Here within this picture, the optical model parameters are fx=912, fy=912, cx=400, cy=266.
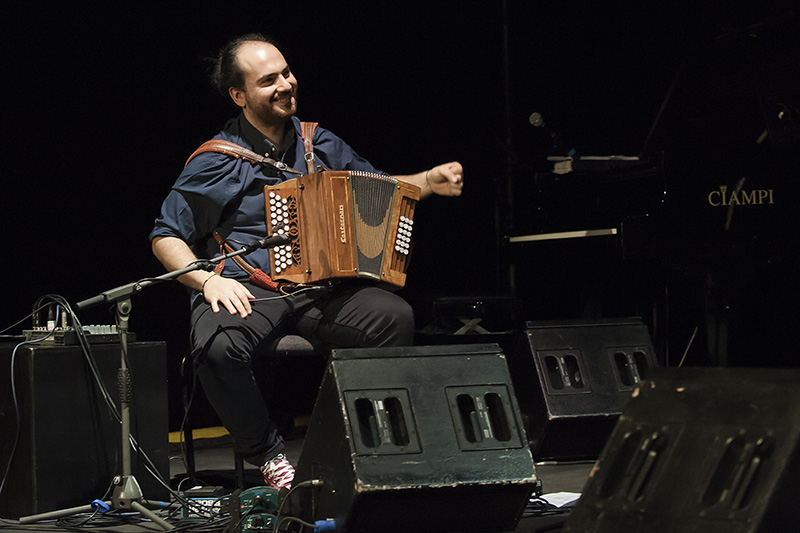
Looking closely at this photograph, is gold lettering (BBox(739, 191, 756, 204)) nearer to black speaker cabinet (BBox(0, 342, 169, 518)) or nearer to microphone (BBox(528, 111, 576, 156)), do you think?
microphone (BBox(528, 111, 576, 156))

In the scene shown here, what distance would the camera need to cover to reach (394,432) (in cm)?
230

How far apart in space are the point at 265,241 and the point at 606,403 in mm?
1360

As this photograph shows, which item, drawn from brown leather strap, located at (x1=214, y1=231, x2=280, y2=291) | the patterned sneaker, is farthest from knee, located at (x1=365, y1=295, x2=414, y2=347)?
the patterned sneaker

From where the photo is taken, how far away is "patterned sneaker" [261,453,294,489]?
2932mm

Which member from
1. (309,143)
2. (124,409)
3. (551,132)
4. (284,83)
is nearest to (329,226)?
(309,143)

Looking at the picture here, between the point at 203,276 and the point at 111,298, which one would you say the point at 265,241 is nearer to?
the point at 203,276

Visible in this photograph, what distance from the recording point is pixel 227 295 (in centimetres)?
291

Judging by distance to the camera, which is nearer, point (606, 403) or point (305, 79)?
point (606, 403)

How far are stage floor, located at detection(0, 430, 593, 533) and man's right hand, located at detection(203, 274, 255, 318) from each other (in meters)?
0.66

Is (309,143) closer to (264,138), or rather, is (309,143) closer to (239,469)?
(264,138)

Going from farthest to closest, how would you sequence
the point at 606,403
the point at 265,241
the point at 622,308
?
the point at 622,308
the point at 606,403
the point at 265,241

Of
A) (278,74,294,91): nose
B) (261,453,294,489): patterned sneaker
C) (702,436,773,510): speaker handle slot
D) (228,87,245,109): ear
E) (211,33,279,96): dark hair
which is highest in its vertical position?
(211,33,279,96): dark hair

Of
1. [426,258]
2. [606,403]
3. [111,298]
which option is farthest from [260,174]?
[426,258]

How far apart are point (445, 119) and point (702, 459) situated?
4.19m
